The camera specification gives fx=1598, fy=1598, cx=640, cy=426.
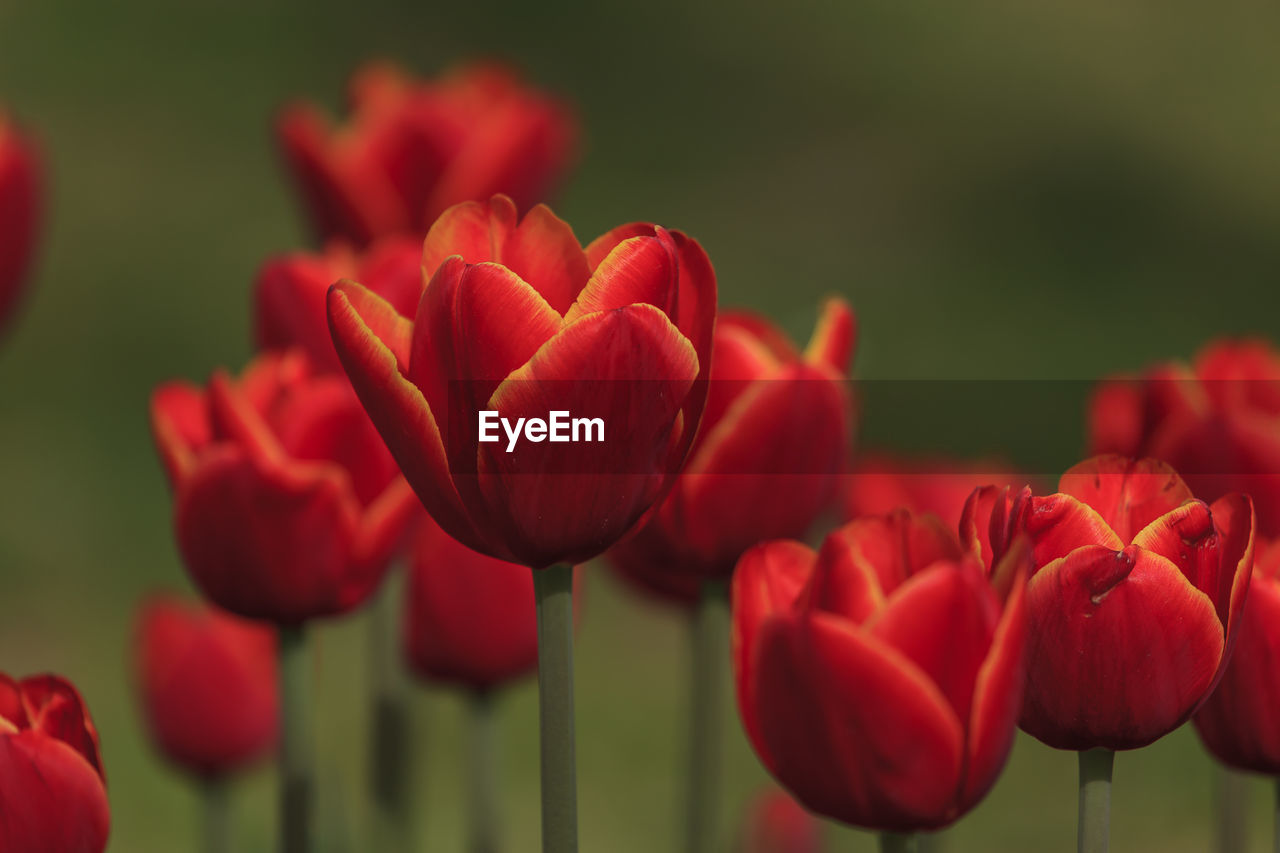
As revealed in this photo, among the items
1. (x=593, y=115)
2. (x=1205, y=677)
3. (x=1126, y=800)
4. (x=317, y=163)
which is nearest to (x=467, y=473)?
(x=1205, y=677)

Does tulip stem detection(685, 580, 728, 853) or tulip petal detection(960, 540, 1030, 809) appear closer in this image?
tulip petal detection(960, 540, 1030, 809)

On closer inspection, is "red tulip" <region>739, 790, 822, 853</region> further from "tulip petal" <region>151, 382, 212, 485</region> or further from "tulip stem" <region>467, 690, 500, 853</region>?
"tulip petal" <region>151, 382, 212, 485</region>

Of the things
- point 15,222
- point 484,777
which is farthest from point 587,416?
point 15,222

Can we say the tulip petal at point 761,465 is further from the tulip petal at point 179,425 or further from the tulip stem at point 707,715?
the tulip petal at point 179,425

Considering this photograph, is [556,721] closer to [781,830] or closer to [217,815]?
[217,815]

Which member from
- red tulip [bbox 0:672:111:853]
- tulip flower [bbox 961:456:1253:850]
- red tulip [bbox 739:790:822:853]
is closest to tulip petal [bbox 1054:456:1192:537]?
tulip flower [bbox 961:456:1253:850]

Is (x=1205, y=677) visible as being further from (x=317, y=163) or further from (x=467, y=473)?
(x=317, y=163)
